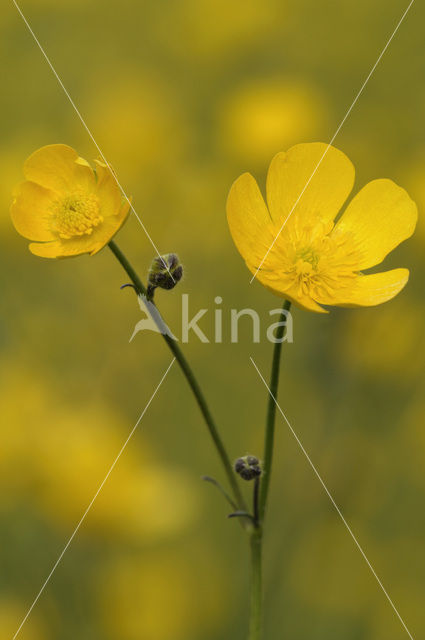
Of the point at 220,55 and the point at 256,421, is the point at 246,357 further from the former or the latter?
the point at 220,55

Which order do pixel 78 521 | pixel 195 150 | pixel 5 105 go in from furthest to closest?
1. pixel 5 105
2. pixel 195 150
3. pixel 78 521

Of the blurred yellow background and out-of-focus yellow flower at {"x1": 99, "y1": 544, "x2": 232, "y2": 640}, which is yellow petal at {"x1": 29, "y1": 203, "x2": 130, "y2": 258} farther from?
out-of-focus yellow flower at {"x1": 99, "y1": 544, "x2": 232, "y2": 640}

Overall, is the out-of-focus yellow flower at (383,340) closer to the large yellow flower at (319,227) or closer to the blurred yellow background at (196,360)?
the blurred yellow background at (196,360)

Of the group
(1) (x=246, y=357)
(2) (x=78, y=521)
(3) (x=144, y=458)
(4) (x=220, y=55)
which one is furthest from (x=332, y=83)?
(2) (x=78, y=521)

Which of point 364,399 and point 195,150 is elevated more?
point 195,150

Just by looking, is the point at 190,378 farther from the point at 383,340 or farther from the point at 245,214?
the point at 383,340

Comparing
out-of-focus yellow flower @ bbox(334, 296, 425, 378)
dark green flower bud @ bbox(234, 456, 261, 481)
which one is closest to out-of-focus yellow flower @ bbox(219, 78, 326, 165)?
out-of-focus yellow flower @ bbox(334, 296, 425, 378)

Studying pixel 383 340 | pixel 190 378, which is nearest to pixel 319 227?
pixel 190 378

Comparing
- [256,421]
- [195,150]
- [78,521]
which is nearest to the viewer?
[78,521]
